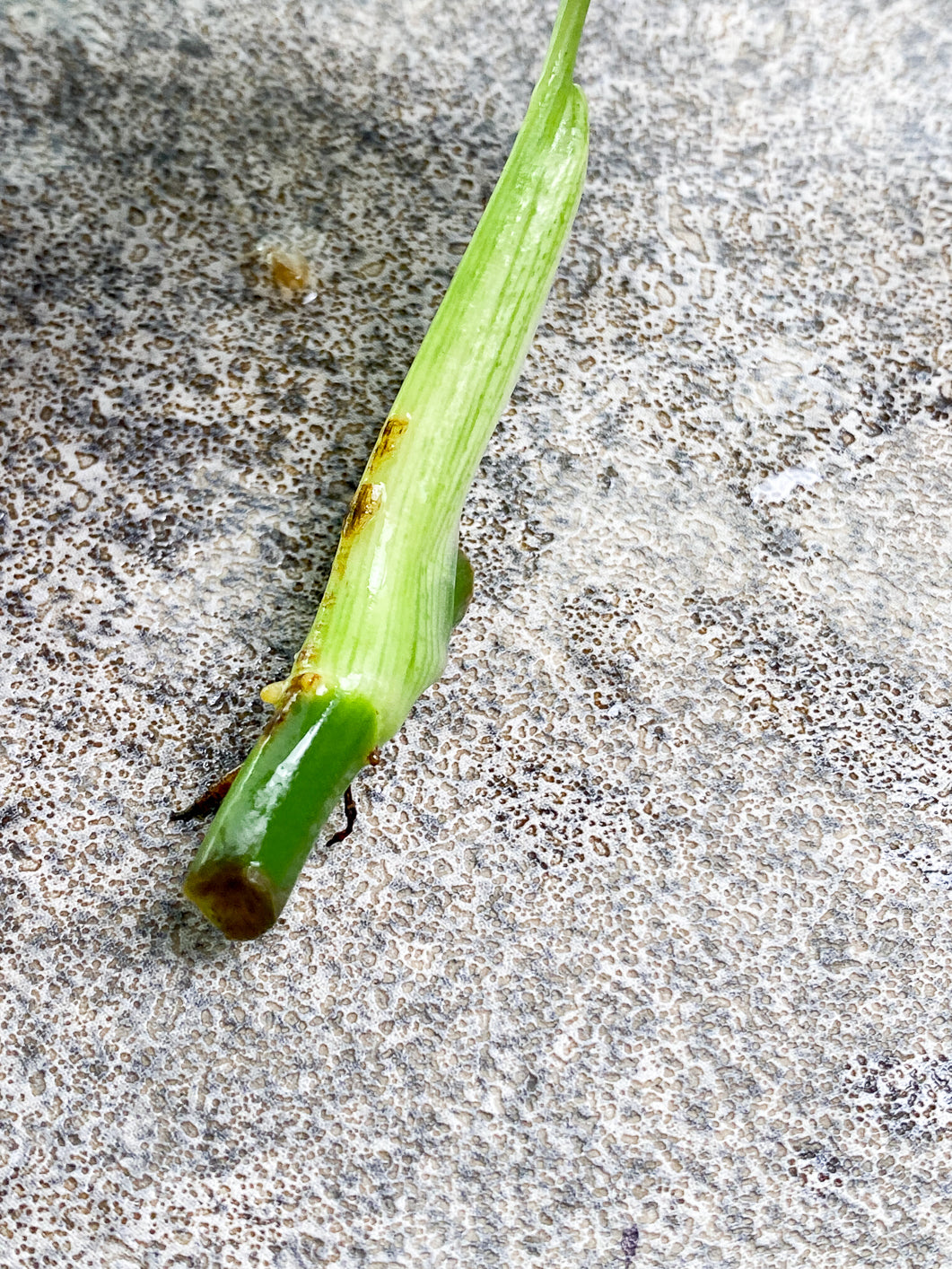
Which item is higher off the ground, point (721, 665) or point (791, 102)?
point (791, 102)

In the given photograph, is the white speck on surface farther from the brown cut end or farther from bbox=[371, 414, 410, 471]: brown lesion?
the brown cut end

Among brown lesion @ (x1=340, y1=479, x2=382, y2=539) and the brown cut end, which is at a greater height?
brown lesion @ (x1=340, y1=479, x2=382, y2=539)

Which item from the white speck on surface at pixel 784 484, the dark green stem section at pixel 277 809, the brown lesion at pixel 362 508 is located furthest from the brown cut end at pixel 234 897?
the white speck on surface at pixel 784 484

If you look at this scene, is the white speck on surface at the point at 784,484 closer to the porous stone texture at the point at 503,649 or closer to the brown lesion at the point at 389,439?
the porous stone texture at the point at 503,649

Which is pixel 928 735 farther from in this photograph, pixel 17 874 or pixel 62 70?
pixel 62 70

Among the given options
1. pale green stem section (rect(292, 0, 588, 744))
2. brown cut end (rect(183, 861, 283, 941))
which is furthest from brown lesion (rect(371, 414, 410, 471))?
brown cut end (rect(183, 861, 283, 941))

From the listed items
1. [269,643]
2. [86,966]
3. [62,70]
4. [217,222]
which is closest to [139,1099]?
[86,966]

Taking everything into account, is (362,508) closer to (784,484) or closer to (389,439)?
(389,439)
